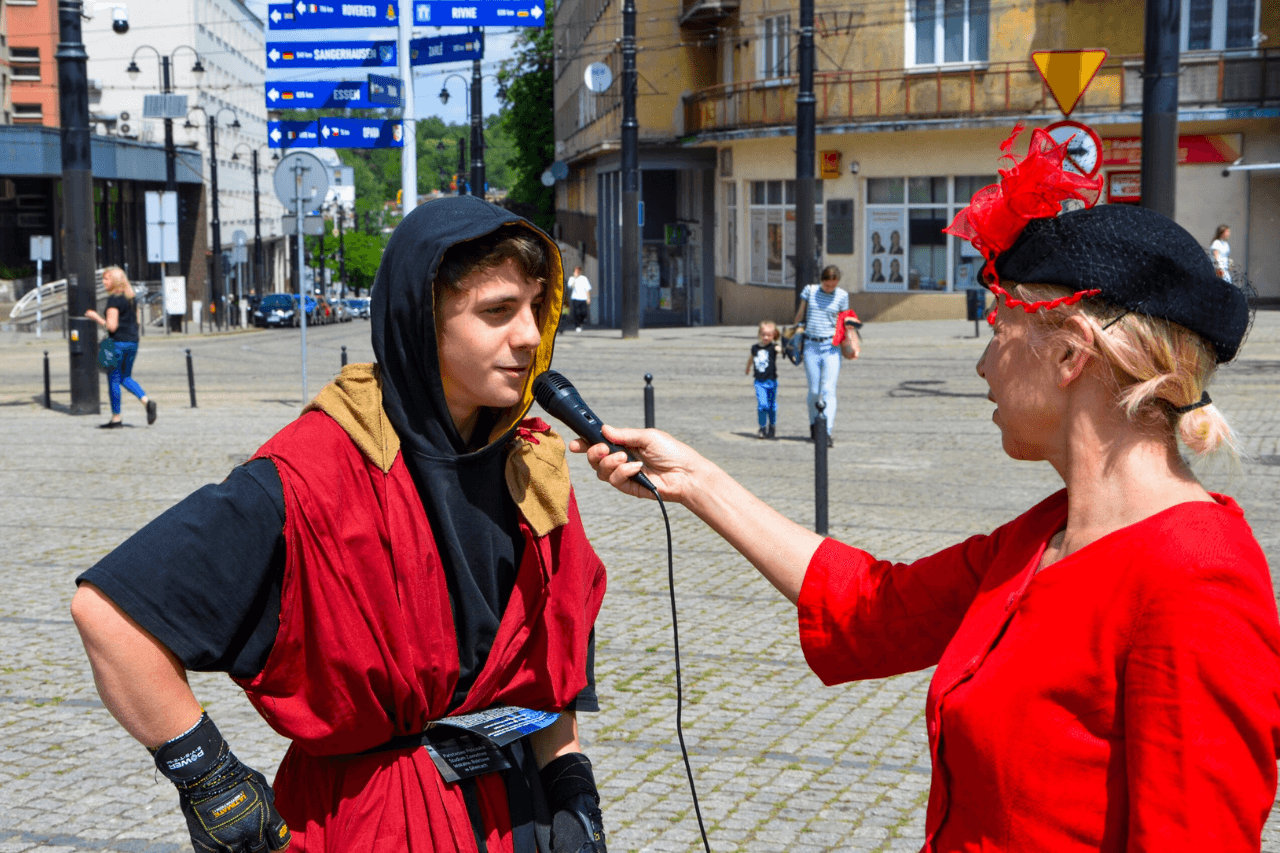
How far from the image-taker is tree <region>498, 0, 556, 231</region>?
208 ft

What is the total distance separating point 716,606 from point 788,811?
9.57 ft

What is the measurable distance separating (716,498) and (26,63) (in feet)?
243

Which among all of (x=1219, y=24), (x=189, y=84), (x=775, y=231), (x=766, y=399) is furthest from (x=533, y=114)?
(x=766, y=399)

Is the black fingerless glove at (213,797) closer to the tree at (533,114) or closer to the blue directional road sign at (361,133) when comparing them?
the blue directional road sign at (361,133)

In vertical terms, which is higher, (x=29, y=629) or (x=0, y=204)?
(x=0, y=204)

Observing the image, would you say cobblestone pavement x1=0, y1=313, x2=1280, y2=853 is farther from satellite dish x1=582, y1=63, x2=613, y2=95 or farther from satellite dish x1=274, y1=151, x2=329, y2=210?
satellite dish x1=582, y1=63, x2=613, y2=95

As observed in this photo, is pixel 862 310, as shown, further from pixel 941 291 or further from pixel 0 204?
pixel 0 204

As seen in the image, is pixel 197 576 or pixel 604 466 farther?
pixel 604 466

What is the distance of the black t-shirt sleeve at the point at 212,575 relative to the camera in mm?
2068

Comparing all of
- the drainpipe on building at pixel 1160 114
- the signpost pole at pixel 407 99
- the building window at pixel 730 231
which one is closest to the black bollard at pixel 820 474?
the drainpipe on building at pixel 1160 114

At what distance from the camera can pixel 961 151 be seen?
32844 mm

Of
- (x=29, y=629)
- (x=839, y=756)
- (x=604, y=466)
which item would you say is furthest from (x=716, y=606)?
(x=604, y=466)

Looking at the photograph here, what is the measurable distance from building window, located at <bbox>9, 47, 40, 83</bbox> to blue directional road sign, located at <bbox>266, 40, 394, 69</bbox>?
56.4 meters

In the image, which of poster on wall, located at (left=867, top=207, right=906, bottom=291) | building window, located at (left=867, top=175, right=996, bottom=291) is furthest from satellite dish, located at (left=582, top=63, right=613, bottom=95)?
poster on wall, located at (left=867, top=207, right=906, bottom=291)
